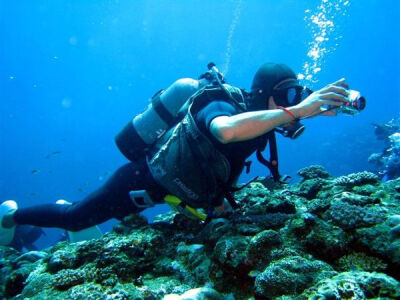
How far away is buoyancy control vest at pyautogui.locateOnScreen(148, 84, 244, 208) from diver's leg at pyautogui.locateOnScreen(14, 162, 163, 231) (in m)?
0.60

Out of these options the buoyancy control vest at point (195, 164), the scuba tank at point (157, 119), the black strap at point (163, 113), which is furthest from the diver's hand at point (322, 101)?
the black strap at point (163, 113)

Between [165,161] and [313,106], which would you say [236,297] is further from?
[313,106]

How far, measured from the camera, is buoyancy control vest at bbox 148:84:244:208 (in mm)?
3279

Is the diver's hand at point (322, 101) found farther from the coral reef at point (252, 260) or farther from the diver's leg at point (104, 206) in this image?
the diver's leg at point (104, 206)

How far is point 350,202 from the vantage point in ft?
10.9

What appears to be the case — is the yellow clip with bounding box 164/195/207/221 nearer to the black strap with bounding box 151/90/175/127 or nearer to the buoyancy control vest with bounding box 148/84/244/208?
the buoyancy control vest with bounding box 148/84/244/208

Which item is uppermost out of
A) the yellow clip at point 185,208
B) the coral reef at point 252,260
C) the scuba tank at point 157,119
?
the scuba tank at point 157,119

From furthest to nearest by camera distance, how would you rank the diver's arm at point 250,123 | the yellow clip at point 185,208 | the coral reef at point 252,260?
the yellow clip at point 185,208 → the diver's arm at point 250,123 → the coral reef at point 252,260

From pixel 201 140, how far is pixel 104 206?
2270 millimetres

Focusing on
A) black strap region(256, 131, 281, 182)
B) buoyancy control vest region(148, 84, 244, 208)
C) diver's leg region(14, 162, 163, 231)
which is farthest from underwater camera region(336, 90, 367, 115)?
diver's leg region(14, 162, 163, 231)

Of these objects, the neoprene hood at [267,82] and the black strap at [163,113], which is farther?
the black strap at [163,113]

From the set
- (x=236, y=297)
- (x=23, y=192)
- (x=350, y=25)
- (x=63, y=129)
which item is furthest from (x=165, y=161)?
(x=63, y=129)

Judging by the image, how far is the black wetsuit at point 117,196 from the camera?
3.37 m

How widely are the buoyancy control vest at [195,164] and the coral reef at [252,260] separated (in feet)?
1.65
